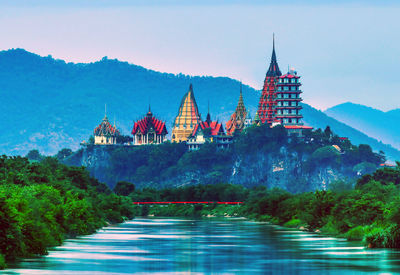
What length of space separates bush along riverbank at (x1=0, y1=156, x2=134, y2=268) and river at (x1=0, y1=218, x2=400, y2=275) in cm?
97

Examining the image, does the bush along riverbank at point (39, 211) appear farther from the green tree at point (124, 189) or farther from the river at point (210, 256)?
the green tree at point (124, 189)

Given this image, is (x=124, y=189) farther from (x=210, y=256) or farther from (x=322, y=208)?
(x=210, y=256)

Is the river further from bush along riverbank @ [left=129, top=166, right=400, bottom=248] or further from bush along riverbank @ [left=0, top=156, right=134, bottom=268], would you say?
bush along riverbank @ [left=129, top=166, right=400, bottom=248]

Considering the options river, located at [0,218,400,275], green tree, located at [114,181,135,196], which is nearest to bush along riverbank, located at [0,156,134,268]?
river, located at [0,218,400,275]

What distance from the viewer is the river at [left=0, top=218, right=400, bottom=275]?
45344 millimetres

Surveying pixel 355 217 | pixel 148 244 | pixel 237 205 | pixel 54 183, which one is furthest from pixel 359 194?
pixel 237 205

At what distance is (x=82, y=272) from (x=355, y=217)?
30635mm

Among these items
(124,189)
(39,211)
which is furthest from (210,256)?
(124,189)

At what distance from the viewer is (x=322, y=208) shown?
265 ft

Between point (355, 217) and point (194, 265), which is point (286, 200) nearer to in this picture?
point (355, 217)

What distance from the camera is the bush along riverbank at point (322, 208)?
195 feet

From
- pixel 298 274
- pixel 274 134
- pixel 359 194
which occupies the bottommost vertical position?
pixel 298 274

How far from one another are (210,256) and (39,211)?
1018cm

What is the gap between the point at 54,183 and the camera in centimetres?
7525
